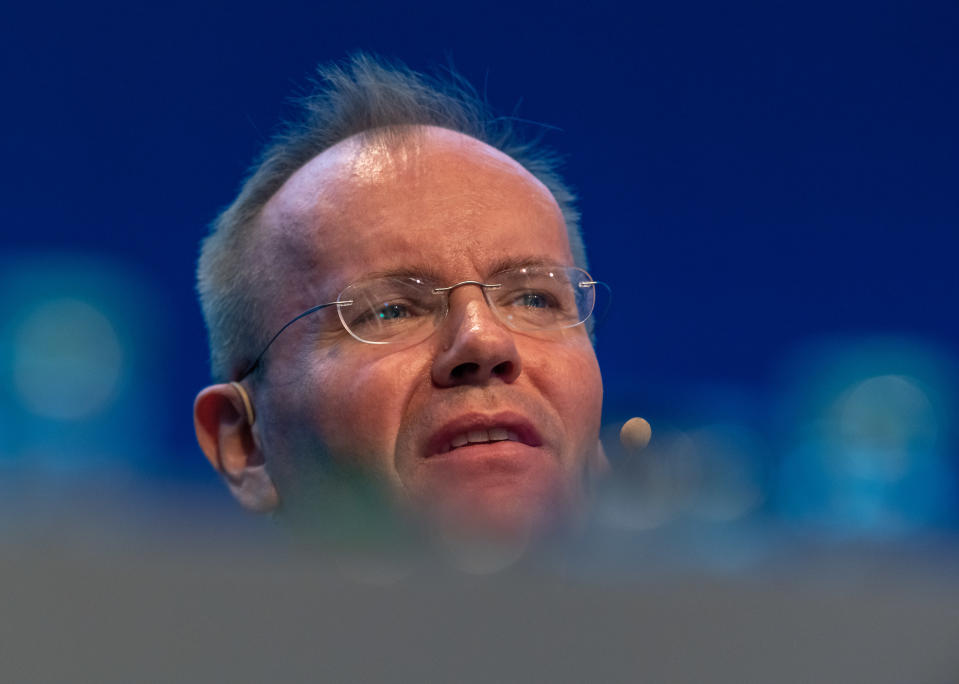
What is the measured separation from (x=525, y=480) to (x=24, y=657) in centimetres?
101

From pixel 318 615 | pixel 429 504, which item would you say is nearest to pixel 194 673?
pixel 318 615

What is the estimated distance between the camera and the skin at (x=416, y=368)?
3.93ft

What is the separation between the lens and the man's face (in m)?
1.20

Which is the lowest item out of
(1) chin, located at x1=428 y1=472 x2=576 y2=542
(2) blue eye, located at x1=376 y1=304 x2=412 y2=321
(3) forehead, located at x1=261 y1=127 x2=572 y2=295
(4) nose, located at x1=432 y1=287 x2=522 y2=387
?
(1) chin, located at x1=428 y1=472 x2=576 y2=542

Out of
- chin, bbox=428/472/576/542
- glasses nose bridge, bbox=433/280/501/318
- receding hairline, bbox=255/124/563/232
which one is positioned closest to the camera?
chin, bbox=428/472/576/542

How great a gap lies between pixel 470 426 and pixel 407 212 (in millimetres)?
330

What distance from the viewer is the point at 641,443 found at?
133 cm

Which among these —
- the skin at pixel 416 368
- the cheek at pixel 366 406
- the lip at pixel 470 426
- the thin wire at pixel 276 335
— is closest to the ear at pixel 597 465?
the skin at pixel 416 368

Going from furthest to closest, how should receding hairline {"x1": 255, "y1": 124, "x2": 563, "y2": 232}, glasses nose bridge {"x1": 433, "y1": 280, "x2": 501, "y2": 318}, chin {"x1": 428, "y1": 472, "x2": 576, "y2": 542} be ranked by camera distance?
receding hairline {"x1": 255, "y1": 124, "x2": 563, "y2": 232} < glasses nose bridge {"x1": 433, "y1": 280, "x2": 501, "y2": 318} < chin {"x1": 428, "y1": 472, "x2": 576, "y2": 542}

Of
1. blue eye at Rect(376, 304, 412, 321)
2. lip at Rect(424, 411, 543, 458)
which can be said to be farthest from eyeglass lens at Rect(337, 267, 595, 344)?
lip at Rect(424, 411, 543, 458)

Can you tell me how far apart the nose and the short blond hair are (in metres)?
0.33

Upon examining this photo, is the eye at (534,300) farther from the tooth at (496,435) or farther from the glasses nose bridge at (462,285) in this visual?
the tooth at (496,435)

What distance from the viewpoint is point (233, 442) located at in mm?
1483

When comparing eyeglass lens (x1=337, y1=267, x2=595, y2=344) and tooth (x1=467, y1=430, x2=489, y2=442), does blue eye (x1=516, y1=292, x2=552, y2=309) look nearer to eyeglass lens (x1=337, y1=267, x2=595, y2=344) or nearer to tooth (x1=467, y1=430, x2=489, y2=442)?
eyeglass lens (x1=337, y1=267, x2=595, y2=344)
